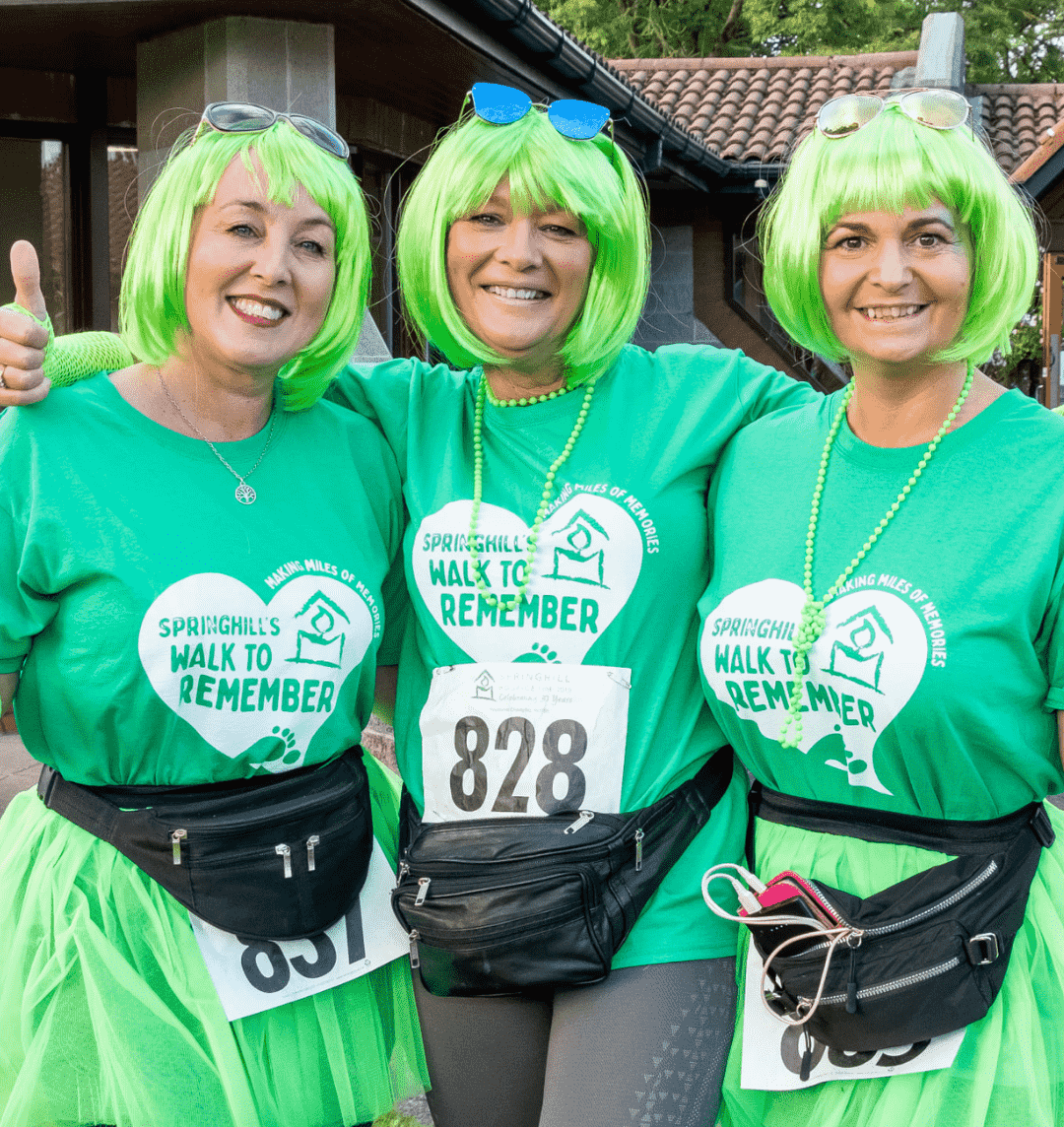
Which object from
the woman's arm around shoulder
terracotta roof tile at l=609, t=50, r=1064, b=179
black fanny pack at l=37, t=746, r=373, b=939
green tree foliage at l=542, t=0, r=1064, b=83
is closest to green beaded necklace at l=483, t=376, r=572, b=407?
the woman's arm around shoulder

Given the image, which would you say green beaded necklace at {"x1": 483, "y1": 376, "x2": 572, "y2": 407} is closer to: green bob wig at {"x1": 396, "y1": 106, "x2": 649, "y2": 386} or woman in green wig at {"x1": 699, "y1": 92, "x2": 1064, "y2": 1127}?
green bob wig at {"x1": 396, "y1": 106, "x2": 649, "y2": 386}

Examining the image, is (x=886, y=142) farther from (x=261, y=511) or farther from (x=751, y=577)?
(x=261, y=511)

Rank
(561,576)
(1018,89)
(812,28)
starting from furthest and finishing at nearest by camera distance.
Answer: (812,28) < (1018,89) < (561,576)

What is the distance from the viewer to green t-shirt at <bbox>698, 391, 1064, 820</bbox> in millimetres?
1825

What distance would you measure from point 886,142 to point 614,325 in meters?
0.58

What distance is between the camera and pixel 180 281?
85.3 inches

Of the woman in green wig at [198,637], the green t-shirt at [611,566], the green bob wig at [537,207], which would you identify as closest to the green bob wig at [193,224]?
the woman in green wig at [198,637]

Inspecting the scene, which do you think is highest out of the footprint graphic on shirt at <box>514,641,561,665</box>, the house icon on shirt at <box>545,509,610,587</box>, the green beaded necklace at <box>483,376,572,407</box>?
the green beaded necklace at <box>483,376,572,407</box>

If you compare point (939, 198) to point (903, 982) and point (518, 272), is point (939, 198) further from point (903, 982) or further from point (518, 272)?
point (903, 982)

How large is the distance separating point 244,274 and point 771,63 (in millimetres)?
16130

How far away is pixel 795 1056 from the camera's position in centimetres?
198

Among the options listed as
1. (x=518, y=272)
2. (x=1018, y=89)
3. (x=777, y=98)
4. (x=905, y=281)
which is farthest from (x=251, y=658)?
(x=1018, y=89)

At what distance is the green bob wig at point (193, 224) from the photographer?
7.07ft

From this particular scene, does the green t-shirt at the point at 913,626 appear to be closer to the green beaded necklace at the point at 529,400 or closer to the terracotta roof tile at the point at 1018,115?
the green beaded necklace at the point at 529,400
